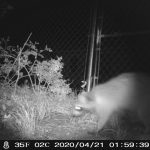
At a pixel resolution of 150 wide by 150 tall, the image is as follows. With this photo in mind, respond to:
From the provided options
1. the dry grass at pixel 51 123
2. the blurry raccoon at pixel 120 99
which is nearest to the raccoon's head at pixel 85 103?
the blurry raccoon at pixel 120 99

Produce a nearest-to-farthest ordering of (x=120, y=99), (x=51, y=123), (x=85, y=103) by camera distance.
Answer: (x=51, y=123) → (x=120, y=99) → (x=85, y=103)

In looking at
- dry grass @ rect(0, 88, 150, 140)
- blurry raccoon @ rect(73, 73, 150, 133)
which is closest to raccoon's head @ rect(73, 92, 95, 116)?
blurry raccoon @ rect(73, 73, 150, 133)

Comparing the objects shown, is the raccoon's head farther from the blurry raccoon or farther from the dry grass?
the dry grass

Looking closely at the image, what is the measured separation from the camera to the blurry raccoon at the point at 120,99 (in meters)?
4.64

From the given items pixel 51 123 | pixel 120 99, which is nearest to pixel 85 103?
pixel 120 99

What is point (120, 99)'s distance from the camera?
4.98 m

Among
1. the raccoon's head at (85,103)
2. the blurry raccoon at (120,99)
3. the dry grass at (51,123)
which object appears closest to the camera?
the dry grass at (51,123)

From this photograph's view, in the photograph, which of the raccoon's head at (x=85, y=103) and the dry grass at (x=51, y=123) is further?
the raccoon's head at (x=85, y=103)

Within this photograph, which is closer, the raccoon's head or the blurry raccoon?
the blurry raccoon

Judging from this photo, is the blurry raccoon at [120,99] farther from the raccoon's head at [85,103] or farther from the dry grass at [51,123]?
the dry grass at [51,123]

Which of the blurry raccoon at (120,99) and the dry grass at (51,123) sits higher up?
the blurry raccoon at (120,99)

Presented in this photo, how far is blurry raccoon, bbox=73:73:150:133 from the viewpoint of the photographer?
464 centimetres

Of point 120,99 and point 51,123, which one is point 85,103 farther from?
point 51,123

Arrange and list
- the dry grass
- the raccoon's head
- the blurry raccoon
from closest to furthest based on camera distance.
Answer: the dry grass → the blurry raccoon → the raccoon's head
